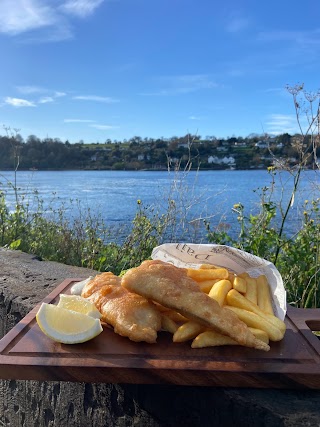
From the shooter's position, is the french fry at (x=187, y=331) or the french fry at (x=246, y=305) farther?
the french fry at (x=246, y=305)

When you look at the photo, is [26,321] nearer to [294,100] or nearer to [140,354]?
[140,354]

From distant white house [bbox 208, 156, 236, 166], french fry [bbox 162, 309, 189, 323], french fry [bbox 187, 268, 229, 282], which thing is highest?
distant white house [bbox 208, 156, 236, 166]

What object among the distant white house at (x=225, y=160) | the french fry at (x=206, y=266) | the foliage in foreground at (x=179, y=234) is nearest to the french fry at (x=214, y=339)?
the french fry at (x=206, y=266)

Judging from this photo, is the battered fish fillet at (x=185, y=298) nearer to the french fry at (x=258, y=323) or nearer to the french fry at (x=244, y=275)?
the french fry at (x=258, y=323)

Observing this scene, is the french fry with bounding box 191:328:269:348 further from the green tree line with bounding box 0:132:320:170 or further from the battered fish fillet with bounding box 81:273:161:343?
the green tree line with bounding box 0:132:320:170

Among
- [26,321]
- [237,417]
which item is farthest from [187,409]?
[26,321]

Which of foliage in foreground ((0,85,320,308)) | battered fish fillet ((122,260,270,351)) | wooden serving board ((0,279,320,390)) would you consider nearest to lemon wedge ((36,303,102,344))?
wooden serving board ((0,279,320,390))
